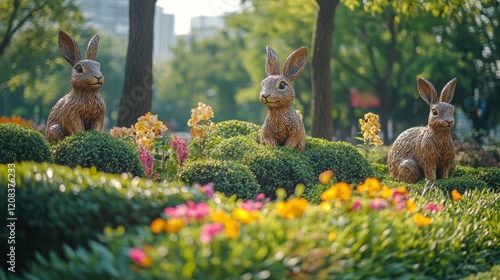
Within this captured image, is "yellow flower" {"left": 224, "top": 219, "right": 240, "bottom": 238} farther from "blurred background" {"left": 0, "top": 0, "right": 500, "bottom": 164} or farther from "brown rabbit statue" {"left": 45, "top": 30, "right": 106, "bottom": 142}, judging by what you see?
"blurred background" {"left": 0, "top": 0, "right": 500, "bottom": 164}

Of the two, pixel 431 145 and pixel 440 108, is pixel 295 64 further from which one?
pixel 431 145

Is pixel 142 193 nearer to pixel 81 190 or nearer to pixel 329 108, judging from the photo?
pixel 81 190

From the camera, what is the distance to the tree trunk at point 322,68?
15.1 meters

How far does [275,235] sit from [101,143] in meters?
4.75

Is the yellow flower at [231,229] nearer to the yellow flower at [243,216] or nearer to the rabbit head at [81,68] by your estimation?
the yellow flower at [243,216]

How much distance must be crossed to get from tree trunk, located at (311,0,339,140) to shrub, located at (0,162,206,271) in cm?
967

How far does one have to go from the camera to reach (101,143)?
903cm

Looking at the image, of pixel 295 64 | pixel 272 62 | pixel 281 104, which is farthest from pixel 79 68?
pixel 295 64

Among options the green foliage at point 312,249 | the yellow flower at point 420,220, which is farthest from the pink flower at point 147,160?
the yellow flower at point 420,220

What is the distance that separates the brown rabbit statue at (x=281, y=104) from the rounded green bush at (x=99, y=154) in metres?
2.42

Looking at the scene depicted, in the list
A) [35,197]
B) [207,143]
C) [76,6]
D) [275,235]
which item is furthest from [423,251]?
[76,6]

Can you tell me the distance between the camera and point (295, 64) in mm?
10938

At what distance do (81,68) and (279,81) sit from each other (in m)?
3.08

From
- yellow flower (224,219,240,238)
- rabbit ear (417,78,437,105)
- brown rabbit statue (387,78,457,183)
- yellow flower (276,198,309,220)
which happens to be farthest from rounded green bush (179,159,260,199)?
rabbit ear (417,78,437,105)
